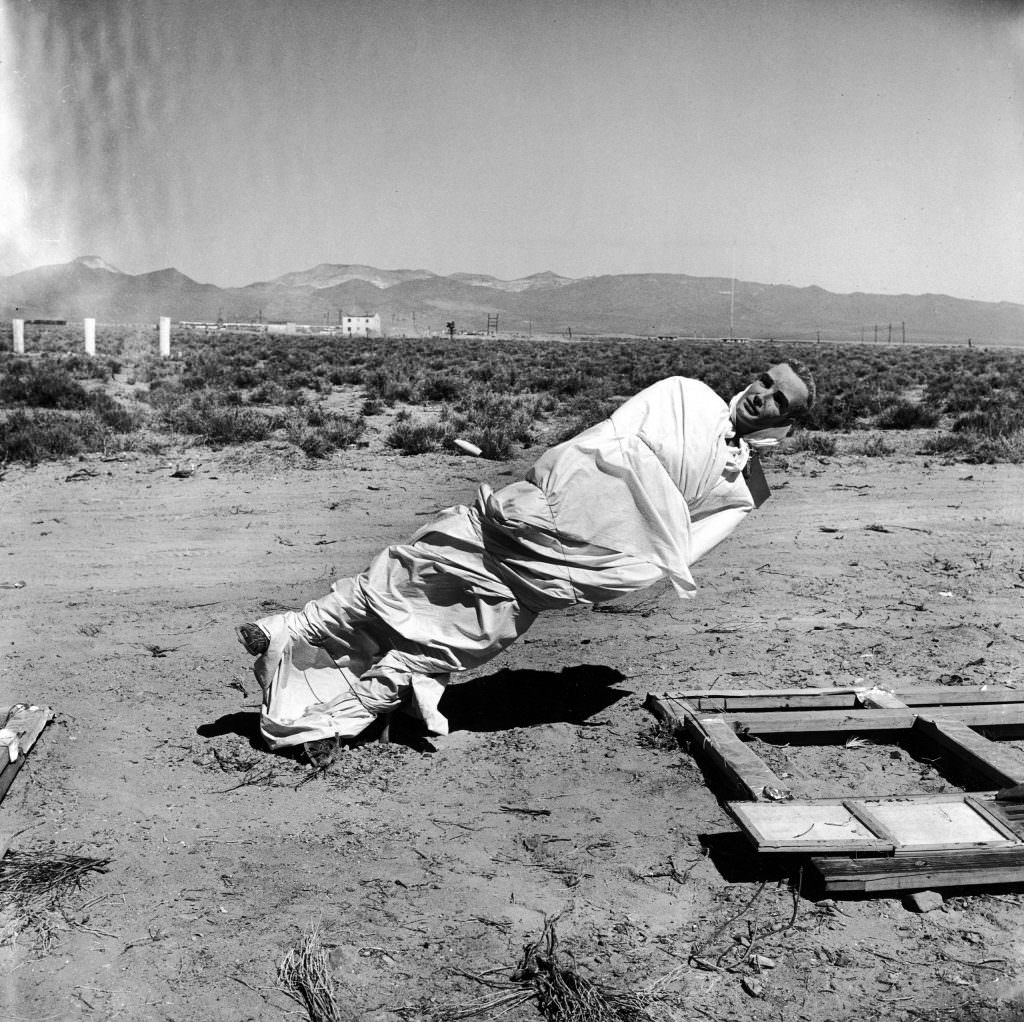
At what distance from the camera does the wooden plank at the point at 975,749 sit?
392 centimetres

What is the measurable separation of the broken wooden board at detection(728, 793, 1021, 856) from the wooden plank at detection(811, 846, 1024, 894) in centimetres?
3

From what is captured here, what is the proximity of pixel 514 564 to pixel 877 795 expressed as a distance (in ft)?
4.94

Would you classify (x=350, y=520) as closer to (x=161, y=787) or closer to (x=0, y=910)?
(x=161, y=787)

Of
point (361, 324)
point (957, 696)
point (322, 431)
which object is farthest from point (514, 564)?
point (361, 324)

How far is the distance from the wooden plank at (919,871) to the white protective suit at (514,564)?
1094 mm

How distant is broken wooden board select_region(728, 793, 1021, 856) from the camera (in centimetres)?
325

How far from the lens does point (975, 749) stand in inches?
163

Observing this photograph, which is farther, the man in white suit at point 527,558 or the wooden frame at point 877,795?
the man in white suit at point 527,558

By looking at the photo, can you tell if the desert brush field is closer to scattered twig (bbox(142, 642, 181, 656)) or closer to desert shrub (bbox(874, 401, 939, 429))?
scattered twig (bbox(142, 642, 181, 656))

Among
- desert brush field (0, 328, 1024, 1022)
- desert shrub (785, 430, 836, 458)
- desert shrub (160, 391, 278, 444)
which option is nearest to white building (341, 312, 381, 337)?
desert shrub (160, 391, 278, 444)

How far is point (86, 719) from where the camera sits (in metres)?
4.61

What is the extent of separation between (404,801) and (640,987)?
1322mm

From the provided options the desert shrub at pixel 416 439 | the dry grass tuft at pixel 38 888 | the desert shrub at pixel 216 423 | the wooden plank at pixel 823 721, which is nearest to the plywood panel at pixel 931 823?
the wooden plank at pixel 823 721

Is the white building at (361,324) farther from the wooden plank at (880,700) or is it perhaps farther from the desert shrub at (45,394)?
the wooden plank at (880,700)
